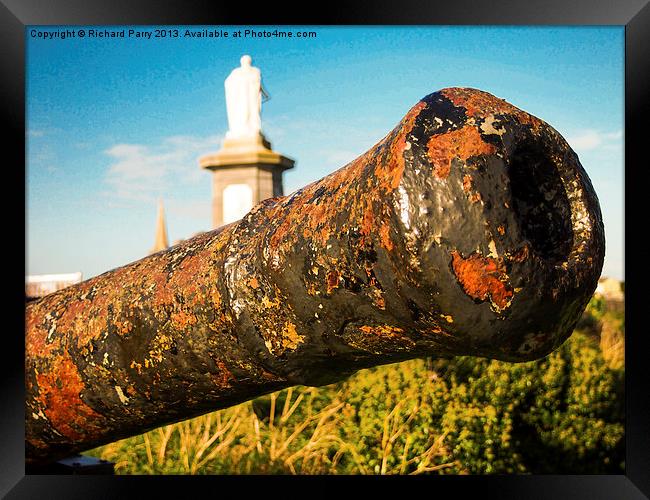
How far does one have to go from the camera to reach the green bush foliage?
20.7ft

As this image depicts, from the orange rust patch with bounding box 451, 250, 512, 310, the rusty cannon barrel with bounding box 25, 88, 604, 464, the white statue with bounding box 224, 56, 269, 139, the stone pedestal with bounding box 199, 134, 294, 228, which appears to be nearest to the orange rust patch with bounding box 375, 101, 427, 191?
the rusty cannon barrel with bounding box 25, 88, 604, 464

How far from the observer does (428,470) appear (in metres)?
6.21

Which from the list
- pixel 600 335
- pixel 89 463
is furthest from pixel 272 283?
pixel 600 335

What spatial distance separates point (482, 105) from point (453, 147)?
129mm

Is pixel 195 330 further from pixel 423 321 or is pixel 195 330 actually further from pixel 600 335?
pixel 600 335

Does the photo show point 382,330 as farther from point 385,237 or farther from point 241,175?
point 241,175

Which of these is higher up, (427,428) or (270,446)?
(427,428)

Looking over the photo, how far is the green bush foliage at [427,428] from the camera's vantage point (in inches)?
249

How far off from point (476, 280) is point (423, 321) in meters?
0.15
